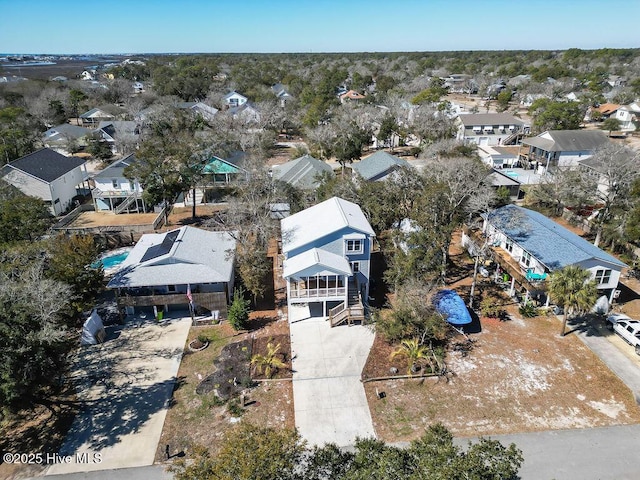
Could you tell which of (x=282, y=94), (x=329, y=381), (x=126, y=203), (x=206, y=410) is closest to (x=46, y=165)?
(x=126, y=203)

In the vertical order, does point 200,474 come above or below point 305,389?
above

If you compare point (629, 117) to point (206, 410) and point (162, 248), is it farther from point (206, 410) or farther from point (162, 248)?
point (206, 410)

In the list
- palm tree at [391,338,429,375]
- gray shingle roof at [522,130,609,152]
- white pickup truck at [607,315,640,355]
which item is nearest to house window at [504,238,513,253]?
white pickup truck at [607,315,640,355]

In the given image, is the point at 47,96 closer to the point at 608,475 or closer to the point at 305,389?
the point at 305,389

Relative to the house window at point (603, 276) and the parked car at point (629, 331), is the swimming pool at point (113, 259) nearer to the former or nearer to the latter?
the house window at point (603, 276)

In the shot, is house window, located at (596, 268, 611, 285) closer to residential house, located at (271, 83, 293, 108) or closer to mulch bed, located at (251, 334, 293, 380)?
mulch bed, located at (251, 334, 293, 380)

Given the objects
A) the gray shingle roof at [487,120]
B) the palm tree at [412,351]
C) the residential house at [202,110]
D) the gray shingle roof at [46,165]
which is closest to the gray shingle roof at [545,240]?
the palm tree at [412,351]

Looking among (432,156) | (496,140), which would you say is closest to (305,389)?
Answer: (432,156)
